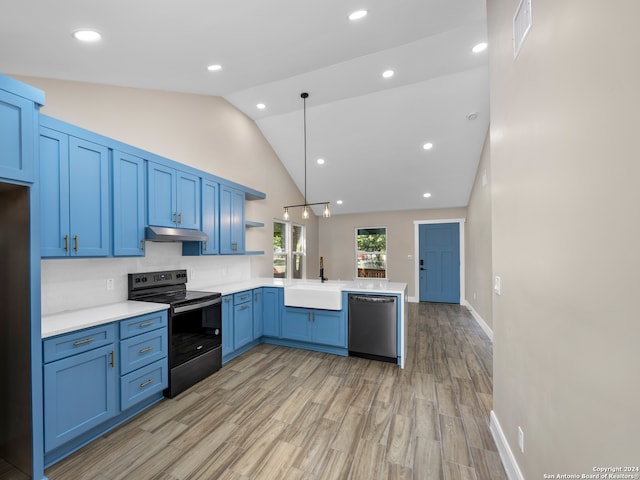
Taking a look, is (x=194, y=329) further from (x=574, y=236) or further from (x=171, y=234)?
(x=574, y=236)

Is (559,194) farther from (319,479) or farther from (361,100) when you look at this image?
(361,100)

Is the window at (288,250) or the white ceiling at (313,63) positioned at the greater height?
the white ceiling at (313,63)

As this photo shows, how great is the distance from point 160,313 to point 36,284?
96cm

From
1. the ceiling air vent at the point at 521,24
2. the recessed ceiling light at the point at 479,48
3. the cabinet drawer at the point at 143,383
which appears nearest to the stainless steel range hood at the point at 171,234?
the cabinet drawer at the point at 143,383

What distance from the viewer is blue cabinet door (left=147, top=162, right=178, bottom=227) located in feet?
8.90

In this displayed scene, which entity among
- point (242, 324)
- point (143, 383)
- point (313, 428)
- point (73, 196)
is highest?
point (73, 196)

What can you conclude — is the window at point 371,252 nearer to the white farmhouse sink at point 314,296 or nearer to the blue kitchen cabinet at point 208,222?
the white farmhouse sink at point 314,296

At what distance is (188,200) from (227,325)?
5.15ft

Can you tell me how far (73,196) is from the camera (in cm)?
208

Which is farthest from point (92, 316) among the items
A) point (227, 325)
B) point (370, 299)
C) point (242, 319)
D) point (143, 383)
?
point (370, 299)

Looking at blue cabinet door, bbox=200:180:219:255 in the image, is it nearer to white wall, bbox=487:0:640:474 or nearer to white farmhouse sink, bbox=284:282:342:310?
white farmhouse sink, bbox=284:282:342:310

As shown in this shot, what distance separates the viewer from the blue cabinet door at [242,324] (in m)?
3.39

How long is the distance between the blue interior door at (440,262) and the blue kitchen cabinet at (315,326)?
4156mm

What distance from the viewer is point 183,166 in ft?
10.2
